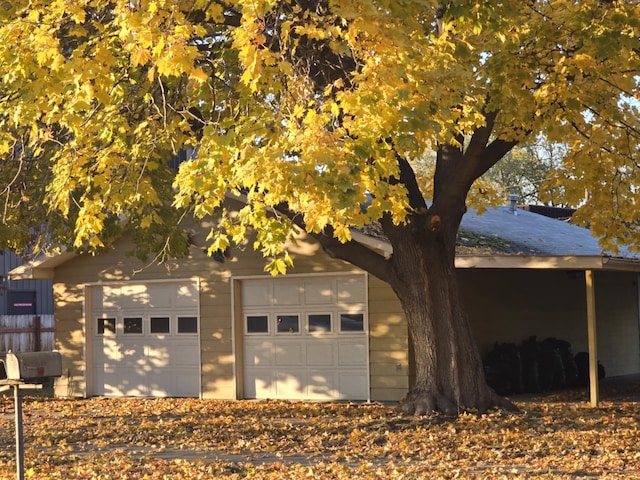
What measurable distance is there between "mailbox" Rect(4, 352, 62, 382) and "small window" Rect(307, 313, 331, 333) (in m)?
11.0

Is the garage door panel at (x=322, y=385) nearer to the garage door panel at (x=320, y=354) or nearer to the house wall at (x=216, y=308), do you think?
the garage door panel at (x=320, y=354)

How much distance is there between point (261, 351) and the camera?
68.0ft

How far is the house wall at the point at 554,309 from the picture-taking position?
68.6 ft

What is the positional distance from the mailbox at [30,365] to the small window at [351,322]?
35.2ft

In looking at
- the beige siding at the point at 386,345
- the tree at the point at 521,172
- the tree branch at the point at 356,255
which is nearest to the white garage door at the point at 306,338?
the beige siding at the point at 386,345

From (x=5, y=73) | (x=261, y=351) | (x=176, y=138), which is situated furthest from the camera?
(x=261, y=351)

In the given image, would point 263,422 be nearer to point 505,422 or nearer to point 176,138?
point 505,422

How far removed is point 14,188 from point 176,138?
15.4 ft

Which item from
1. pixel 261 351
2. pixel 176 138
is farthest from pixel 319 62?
pixel 261 351

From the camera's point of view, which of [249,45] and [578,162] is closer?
[249,45]

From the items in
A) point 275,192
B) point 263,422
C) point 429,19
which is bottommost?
point 263,422

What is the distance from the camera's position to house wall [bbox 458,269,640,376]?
20.9 meters

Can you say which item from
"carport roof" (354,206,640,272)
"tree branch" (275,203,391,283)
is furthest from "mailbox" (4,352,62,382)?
"carport roof" (354,206,640,272)

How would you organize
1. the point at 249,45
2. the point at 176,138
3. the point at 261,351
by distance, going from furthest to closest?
the point at 261,351, the point at 176,138, the point at 249,45
